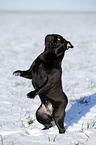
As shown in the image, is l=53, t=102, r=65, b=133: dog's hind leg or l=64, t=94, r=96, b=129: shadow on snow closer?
l=53, t=102, r=65, b=133: dog's hind leg

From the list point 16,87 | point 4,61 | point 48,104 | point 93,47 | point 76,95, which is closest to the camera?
point 48,104

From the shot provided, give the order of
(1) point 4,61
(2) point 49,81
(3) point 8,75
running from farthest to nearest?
1. (1) point 4,61
2. (3) point 8,75
3. (2) point 49,81

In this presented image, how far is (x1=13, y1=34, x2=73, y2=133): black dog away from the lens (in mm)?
2449

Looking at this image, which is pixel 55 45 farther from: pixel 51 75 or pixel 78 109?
pixel 78 109

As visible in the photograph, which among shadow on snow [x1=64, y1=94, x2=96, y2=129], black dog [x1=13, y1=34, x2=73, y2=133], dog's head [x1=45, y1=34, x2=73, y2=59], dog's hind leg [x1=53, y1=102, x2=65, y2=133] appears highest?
dog's head [x1=45, y1=34, x2=73, y2=59]

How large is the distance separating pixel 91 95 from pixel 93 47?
8.27 m

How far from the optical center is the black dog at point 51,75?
2.45 m

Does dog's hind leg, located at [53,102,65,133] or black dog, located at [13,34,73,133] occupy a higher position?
black dog, located at [13,34,73,133]

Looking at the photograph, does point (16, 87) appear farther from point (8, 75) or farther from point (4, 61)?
point (4, 61)

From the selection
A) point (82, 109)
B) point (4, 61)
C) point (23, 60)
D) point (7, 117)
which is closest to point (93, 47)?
point (23, 60)

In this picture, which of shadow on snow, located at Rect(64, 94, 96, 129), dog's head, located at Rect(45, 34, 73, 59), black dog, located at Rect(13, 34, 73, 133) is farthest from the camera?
shadow on snow, located at Rect(64, 94, 96, 129)

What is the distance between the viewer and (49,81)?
2.46 m

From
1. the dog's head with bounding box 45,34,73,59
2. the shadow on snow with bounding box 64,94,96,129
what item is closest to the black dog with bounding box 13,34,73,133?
the dog's head with bounding box 45,34,73,59

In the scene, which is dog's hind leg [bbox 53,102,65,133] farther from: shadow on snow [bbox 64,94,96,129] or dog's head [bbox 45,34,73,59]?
dog's head [bbox 45,34,73,59]
